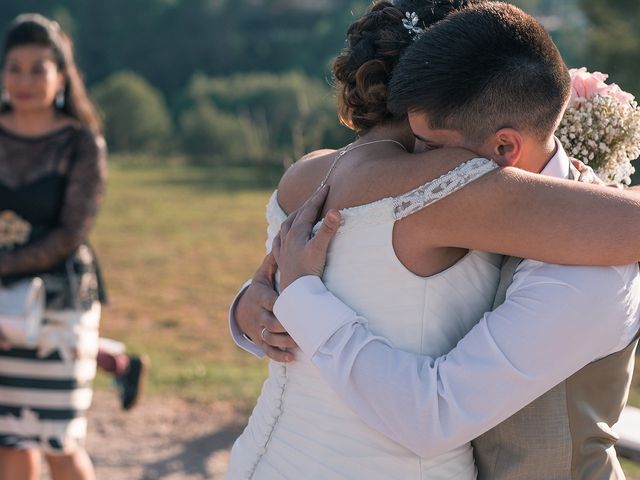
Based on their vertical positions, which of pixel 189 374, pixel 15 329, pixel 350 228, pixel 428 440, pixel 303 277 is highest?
pixel 350 228

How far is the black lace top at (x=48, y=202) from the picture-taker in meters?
3.92

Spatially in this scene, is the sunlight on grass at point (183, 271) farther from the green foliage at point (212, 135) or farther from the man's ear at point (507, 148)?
the green foliage at point (212, 135)

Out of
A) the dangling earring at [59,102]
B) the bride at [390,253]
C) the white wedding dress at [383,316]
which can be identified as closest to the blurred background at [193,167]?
the bride at [390,253]

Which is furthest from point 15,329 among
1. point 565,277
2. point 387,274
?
point 565,277

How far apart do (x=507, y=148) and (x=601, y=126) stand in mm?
453

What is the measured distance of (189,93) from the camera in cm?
5166

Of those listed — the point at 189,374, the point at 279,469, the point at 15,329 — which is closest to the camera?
the point at 279,469

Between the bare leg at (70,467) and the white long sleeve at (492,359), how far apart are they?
8.36 feet

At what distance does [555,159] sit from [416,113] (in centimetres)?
28

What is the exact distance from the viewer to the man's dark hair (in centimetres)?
160

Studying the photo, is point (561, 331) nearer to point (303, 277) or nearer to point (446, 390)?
point (446, 390)

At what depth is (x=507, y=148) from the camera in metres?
1.67

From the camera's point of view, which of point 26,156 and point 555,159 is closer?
point 555,159

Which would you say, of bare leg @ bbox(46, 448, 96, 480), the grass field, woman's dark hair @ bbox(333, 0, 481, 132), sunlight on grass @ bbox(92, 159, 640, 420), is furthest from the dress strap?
sunlight on grass @ bbox(92, 159, 640, 420)
